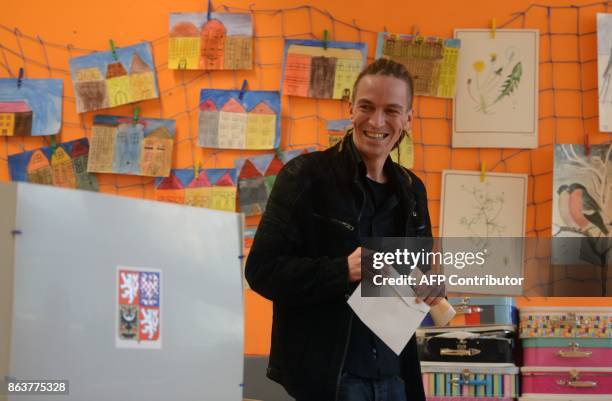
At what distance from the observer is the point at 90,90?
3232 mm

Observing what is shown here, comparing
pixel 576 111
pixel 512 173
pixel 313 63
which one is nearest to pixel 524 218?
pixel 512 173

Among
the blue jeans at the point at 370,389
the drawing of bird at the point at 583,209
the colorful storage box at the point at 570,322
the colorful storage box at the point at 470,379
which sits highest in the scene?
the drawing of bird at the point at 583,209

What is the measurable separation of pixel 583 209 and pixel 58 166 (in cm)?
185

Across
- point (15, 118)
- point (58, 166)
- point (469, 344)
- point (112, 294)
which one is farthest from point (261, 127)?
point (112, 294)

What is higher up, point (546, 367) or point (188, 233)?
point (188, 233)

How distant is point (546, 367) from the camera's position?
272cm

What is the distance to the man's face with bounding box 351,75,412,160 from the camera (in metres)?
1.82

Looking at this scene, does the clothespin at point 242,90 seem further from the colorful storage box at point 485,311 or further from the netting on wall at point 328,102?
the colorful storage box at point 485,311

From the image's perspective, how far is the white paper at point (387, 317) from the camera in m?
1.65

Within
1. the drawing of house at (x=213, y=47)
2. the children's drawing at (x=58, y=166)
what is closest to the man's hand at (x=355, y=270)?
the drawing of house at (x=213, y=47)

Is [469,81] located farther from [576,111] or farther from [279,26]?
[279,26]

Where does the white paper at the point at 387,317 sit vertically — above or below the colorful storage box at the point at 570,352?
above

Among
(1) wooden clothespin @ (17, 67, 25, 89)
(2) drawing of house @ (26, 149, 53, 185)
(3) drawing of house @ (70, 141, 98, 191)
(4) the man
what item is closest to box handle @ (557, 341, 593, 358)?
(4) the man

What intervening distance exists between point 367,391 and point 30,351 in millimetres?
634
